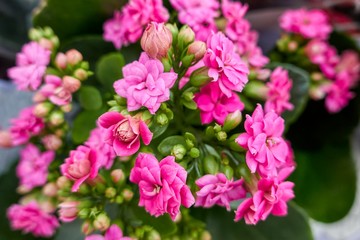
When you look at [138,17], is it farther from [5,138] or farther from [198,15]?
[5,138]

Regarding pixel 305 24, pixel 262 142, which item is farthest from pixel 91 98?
pixel 305 24

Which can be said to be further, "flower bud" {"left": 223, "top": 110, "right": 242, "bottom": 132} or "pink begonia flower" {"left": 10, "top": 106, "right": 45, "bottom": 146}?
"pink begonia flower" {"left": 10, "top": 106, "right": 45, "bottom": 146}

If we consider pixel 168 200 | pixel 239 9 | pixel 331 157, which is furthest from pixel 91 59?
pixel 331 157

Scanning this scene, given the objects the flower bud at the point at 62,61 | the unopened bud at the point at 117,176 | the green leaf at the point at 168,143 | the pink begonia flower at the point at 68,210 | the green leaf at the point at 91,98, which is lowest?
the pink begonia flower at the point at 68,210

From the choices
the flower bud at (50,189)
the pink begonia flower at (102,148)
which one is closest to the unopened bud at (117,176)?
the pink begonia flower at (102,148)

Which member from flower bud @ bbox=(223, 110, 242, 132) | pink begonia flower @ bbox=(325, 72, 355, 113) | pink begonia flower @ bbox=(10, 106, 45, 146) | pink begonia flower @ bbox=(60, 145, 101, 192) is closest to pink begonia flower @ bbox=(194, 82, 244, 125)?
flower bud @ bbox=(223, 110, 242, 132)

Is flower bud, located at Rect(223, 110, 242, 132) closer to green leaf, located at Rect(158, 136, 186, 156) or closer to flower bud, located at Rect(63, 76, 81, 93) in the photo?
green leaf, located at Rect(158, 136, 186, 156)

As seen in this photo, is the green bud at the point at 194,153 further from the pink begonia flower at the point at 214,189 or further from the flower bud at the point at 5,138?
the flower bud at the point at 5,138
